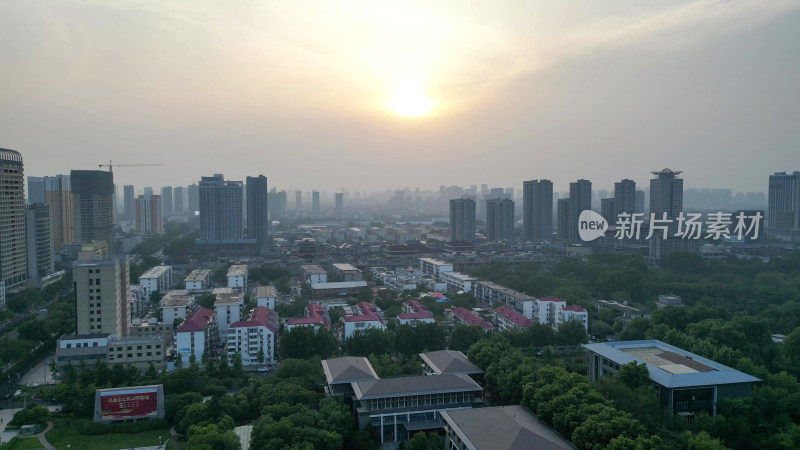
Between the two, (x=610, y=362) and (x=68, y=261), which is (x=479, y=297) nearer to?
(x=610, y=362)

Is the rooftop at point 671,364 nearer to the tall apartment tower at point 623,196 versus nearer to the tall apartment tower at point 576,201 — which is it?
the tall apartment tower at point 576,201

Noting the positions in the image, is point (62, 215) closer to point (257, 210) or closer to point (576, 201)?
point (257, 210)

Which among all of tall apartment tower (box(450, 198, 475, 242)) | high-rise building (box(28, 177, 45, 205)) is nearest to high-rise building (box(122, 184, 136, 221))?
high-rise building (box(28, 177, 45, 205))

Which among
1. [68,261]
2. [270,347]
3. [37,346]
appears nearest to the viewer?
[270,347]

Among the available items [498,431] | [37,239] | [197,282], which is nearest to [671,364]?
[498,431]

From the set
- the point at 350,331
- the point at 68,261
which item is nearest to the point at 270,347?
the point at 350,331

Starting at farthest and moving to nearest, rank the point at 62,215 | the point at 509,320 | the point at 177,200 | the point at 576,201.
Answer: the point at 177,200
the point at 576,201
the point at 62,215
the point at 509,320

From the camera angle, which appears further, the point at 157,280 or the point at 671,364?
the point at 157,280

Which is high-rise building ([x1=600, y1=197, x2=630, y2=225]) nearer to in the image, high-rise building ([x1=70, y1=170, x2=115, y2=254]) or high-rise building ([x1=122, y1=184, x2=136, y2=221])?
high-rise building ([x1=70, y1=170, x2=115, y2=254])
